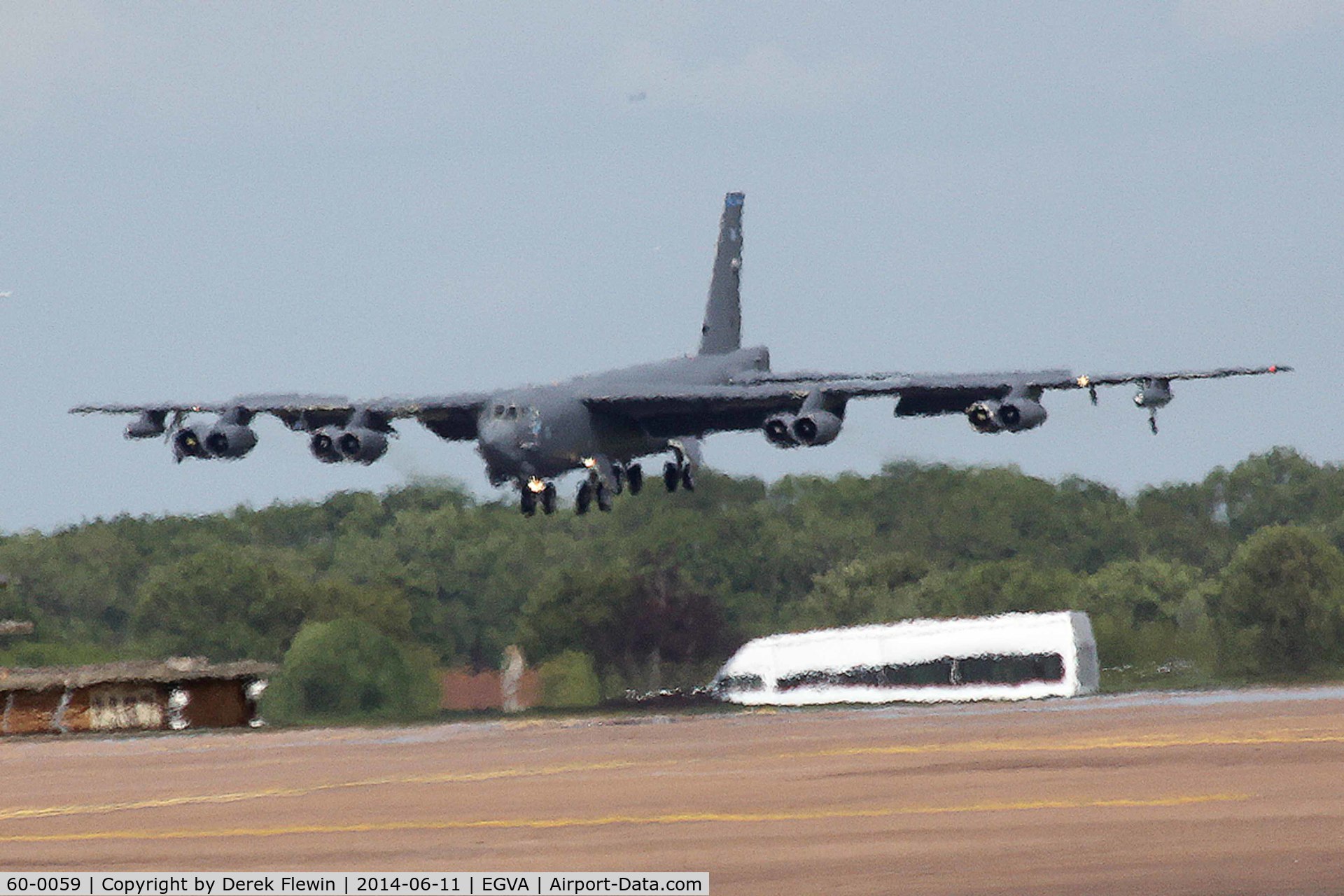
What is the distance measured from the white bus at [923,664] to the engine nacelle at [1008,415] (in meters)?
8.37

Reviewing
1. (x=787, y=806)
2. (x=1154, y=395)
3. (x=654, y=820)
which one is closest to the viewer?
(x=654, y=820)

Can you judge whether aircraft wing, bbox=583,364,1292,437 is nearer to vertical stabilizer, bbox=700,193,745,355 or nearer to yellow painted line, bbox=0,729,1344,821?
vertical stabilizer, bbox=700,193,745,355

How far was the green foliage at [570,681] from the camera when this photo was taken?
6831 cm

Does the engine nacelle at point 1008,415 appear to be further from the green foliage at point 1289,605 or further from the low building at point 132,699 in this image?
the low building at point 132,699

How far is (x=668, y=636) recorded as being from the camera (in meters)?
70.1

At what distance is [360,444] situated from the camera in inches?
2399

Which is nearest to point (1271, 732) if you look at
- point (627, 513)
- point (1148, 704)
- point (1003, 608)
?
point (1148, 704)

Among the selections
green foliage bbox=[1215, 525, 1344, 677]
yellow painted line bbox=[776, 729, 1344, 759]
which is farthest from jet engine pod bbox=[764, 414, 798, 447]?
green foliage bbox=[1215, 525, 1344, 677]

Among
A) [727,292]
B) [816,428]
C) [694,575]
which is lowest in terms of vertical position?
[694,575]

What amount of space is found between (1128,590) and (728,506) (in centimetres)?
1799

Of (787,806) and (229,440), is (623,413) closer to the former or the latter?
(229,440)

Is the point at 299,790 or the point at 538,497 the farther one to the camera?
the point at 538,497

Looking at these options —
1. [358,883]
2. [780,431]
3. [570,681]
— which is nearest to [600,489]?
[780,431]

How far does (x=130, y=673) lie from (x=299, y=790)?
137 feet
